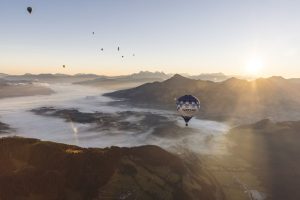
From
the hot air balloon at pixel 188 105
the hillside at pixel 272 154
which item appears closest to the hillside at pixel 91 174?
the hillside at pixel 272 154

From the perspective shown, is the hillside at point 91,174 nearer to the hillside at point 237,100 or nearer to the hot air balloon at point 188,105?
the hot air balloon at point 188,105

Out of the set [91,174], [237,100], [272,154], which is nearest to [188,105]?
[272,154]

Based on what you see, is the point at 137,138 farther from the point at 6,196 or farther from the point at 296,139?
the point at 6,196

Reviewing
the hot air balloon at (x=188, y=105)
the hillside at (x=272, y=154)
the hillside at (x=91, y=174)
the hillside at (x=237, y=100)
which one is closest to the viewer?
the hillside at (x=91, y=174)

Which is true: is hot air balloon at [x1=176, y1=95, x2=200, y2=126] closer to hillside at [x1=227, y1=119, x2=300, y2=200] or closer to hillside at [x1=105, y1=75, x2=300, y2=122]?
hillside at [x1=227, y1=119, x2=300, y2=200]

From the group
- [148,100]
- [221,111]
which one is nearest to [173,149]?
[221,111]

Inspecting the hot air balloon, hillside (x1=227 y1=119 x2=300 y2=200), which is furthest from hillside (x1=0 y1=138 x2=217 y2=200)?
the hot air balloon
